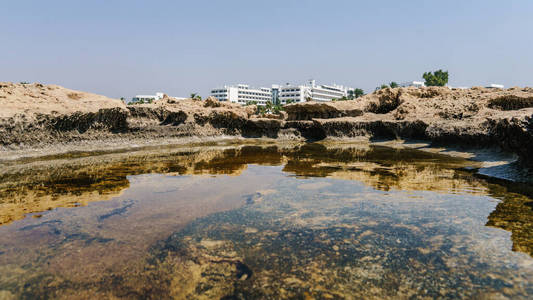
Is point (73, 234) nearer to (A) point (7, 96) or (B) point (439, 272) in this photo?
(B) point (439, 272)

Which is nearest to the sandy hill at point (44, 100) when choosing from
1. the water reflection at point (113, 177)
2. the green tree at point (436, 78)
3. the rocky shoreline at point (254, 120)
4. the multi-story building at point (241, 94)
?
the rocky shoreline at point (254, 120)

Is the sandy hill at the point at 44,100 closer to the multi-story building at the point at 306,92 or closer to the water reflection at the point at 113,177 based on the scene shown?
the water reflection at the point at 113,177

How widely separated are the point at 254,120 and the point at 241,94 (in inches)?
4171

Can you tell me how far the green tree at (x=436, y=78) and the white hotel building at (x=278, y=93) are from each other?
39928 millimetres

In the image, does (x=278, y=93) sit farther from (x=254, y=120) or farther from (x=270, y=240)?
(x=270, y=240)

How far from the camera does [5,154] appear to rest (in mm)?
9883

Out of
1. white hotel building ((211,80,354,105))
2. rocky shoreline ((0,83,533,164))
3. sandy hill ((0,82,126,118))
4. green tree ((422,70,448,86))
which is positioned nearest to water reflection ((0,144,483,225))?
rocky shoreline ((0,83,533,164))

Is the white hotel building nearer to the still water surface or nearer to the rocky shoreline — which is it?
the rocky shoreline

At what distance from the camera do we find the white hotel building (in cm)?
11694

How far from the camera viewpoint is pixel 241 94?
123562 millimetres

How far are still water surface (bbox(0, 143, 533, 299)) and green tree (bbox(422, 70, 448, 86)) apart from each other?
3256 inches

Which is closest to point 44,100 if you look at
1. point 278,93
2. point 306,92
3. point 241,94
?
point 306,92

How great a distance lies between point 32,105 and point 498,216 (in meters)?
15.0

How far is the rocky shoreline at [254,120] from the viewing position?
33.0 ft
